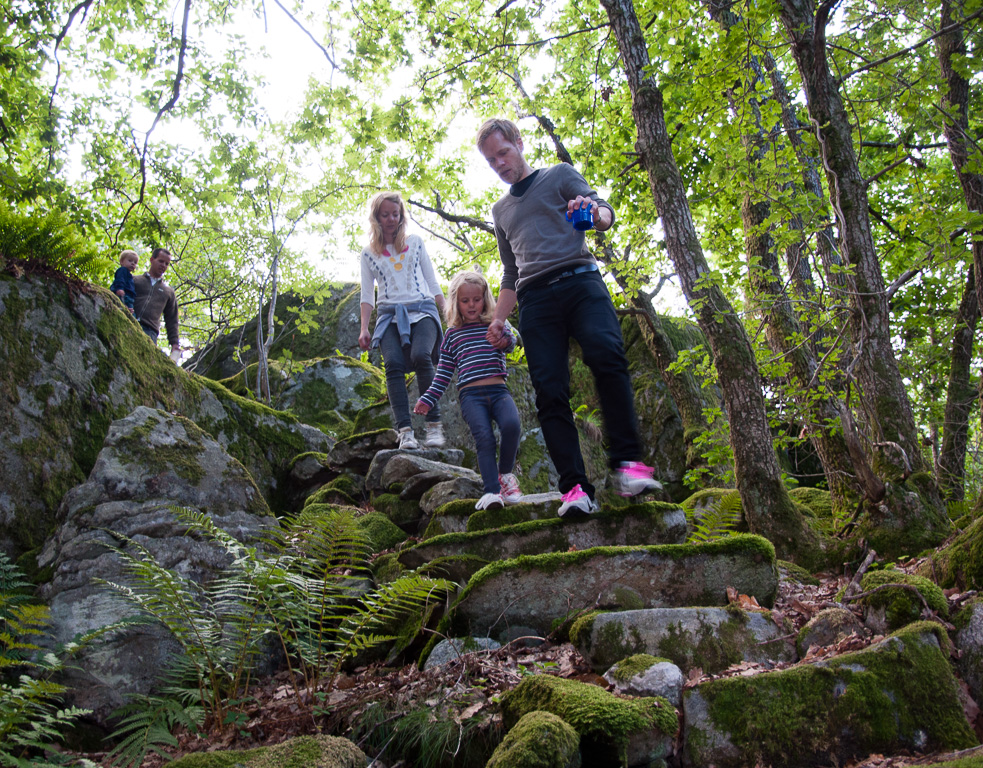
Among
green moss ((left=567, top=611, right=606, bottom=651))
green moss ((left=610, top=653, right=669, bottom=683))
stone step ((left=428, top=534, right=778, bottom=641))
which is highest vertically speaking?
stone step ((left=428, top=534, right=778, bottom=641))

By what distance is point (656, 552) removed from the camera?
353cm

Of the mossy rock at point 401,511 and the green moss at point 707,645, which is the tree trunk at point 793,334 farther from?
the mossy rock at point 401,511

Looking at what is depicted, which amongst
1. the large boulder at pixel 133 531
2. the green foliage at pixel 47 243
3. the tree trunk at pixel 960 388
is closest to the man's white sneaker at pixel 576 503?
the large boulder at pixel 133 531

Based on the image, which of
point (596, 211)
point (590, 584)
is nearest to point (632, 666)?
point (590, 584)

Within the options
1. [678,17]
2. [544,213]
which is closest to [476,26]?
[678,17]

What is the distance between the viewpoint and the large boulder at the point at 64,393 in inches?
192

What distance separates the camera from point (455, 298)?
211 inches

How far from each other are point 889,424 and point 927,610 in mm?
2944

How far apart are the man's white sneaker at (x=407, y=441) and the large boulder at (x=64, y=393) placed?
1.78 meters

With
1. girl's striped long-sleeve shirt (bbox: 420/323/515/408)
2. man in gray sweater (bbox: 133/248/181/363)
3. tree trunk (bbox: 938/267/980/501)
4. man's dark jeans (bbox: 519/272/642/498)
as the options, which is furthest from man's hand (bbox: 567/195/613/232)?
tree trunk (bbox: 938/267/980/501)

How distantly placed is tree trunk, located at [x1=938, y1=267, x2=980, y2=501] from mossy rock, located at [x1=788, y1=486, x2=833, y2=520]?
11.8 ft

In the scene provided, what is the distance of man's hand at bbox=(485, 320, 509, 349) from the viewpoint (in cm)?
466

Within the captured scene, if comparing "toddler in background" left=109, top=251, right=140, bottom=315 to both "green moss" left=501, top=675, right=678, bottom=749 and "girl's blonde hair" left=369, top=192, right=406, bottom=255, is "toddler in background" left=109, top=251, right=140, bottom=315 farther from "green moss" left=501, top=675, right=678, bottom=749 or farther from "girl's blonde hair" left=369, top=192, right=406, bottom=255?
"green moss" left=501, top=675, right=678, bottom=749

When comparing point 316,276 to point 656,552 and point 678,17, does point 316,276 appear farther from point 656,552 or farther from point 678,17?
point 656,552
